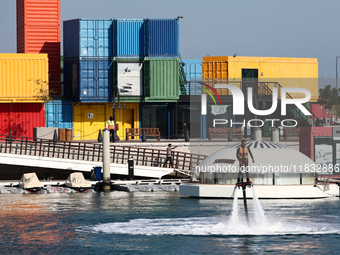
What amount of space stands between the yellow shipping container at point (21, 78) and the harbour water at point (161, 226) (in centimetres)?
1869

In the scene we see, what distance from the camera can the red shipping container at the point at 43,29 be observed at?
5900 centimetres

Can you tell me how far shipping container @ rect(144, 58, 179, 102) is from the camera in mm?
53562

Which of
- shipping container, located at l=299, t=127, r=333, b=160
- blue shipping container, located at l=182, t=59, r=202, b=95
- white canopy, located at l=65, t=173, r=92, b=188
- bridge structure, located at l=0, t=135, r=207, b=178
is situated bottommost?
white canopy, located at l=65, t=173, r=92, b=188

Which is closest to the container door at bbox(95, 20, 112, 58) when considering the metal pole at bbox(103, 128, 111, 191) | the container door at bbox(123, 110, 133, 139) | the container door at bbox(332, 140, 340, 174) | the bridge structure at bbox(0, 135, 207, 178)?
the container door at bbox(123, 110, 133, 139)

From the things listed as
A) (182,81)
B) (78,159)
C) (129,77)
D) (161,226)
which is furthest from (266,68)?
(161,226)

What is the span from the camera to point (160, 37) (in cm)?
5381

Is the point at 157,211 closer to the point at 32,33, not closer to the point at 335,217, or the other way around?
the point at 335,217

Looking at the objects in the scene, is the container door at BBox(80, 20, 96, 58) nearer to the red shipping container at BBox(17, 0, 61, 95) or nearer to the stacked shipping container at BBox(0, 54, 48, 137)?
the stacked shipping container at BBox(0, 54, 48, 137)

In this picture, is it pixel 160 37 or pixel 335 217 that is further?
pixel 160 37

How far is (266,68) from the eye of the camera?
6119 cm

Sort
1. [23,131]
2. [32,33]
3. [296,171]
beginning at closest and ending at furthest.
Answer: [296,171] → [23,131] → [32,33]

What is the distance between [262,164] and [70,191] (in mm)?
10982

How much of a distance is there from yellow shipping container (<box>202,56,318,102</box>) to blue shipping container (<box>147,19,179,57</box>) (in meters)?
6.36

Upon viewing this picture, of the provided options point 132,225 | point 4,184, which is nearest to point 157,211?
point 132,225
